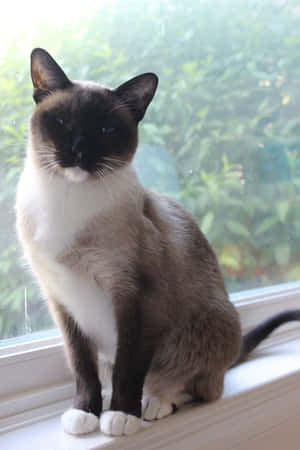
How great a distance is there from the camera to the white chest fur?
3.01ft

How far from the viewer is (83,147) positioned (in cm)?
87

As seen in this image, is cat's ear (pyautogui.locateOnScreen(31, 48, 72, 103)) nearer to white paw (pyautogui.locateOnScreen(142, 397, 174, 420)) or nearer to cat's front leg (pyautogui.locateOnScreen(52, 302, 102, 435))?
cat's front leg (pyautogui.locateOnScreen(52, 302, 102, 435))

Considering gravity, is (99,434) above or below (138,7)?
below

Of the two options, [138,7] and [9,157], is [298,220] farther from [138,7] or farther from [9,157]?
[9,157]

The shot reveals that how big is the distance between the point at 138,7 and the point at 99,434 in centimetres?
122

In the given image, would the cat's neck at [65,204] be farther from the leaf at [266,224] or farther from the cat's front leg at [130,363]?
the leaf at [266,224]

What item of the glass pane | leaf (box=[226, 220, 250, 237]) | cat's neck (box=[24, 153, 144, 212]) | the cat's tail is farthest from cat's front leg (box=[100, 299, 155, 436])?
leaf (box=[226, 220, 250, 237])

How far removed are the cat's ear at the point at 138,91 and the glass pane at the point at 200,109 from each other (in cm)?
32

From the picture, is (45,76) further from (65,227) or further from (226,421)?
(226,421)

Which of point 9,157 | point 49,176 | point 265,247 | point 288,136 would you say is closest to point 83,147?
point 49,176

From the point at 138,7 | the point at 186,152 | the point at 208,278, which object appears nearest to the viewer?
the point at 208,278

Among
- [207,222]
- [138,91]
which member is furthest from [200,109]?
[138,91]

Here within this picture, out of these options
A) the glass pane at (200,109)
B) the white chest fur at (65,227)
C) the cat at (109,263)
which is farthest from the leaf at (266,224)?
the white chest fur at (65,227)

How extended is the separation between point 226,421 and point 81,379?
361 mm
